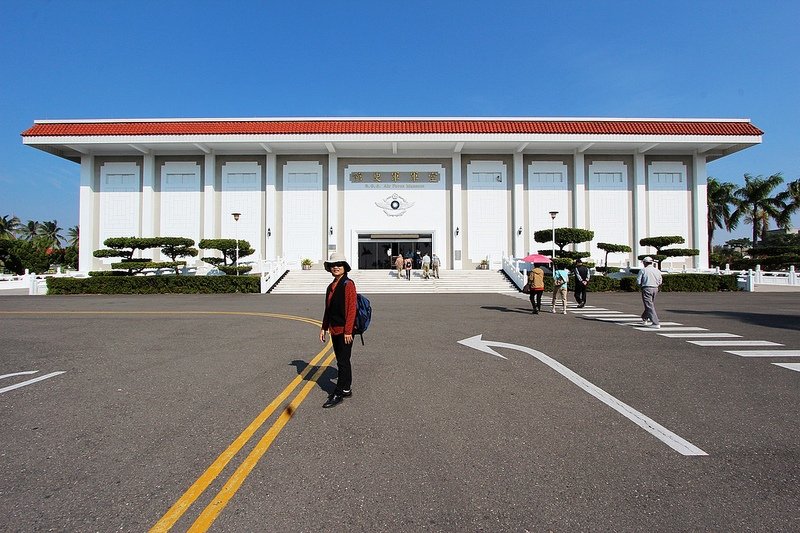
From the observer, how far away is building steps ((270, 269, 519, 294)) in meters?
22.7

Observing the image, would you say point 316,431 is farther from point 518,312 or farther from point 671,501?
point 518,312

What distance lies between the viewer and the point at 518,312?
13.3 metres

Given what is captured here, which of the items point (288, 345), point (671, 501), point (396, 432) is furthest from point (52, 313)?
point (671, 501)

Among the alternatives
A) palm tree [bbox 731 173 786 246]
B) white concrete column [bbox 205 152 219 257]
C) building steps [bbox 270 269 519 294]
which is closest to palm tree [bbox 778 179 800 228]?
palm tree [bbox 731 173 786 246]

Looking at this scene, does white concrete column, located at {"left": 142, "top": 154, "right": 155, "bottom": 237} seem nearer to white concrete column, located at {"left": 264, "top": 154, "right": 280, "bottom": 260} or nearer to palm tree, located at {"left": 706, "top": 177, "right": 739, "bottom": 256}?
white concrete column, located at {"left": 264, "top": 154, "right": 280, "bottom": 260}

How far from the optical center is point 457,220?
30.5 meters

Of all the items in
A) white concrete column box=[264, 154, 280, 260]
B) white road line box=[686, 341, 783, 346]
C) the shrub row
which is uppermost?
white concrete column box=[264, 154, 280, 260]

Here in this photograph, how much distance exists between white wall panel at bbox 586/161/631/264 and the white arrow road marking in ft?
85.7

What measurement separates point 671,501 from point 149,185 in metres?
34.9

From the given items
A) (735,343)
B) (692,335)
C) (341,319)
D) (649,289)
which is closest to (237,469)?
(341,319)

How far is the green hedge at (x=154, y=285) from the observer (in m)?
21.7

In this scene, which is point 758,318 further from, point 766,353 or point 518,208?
point 518,208

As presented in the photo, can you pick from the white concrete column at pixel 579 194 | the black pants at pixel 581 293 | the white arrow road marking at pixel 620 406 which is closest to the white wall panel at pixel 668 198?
the white concrete column at pixel 579 194

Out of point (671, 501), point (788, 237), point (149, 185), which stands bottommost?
point (671, 501)
